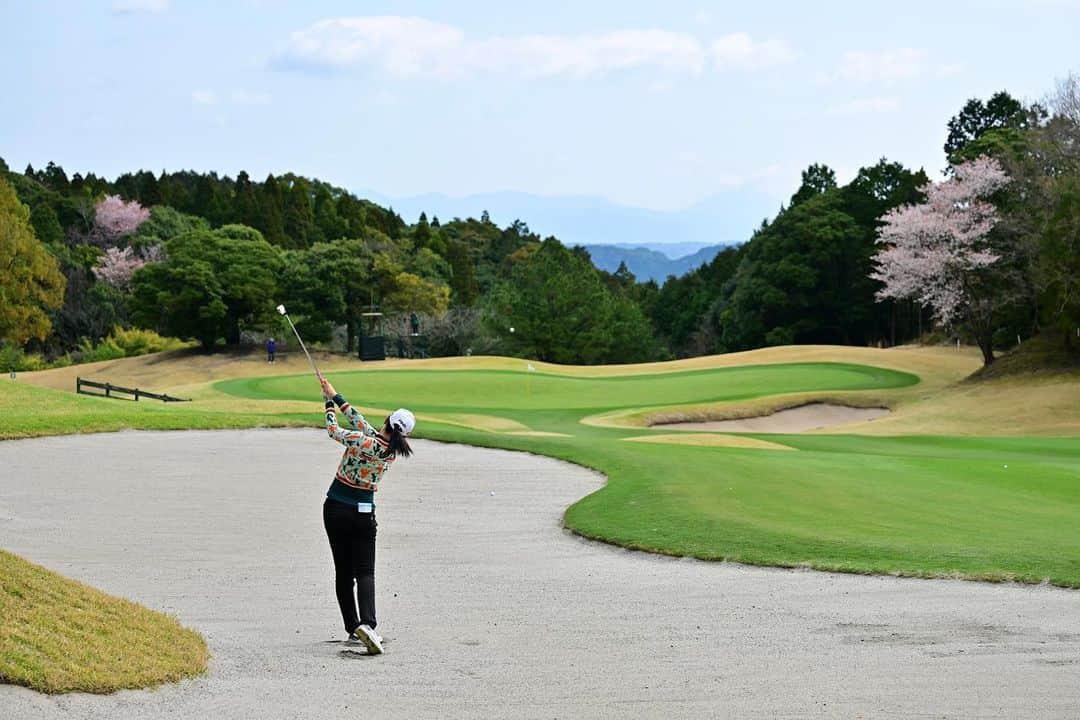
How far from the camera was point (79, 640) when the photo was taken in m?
9.50

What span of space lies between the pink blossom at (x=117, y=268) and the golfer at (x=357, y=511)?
9335 cm

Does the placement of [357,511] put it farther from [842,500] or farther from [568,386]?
[568,386]

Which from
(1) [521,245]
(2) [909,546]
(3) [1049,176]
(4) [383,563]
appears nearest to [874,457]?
(2) [909,546]

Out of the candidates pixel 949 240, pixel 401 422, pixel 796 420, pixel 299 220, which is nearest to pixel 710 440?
pixel 796 420

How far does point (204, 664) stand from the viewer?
33.1 ft

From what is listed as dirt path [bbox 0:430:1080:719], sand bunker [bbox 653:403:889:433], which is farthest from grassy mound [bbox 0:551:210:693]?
sand bunker [bbox 653:403:889:433]

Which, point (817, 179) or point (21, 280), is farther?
point (817, 179)

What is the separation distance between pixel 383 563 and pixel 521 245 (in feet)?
447

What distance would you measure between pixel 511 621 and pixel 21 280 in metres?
61.0

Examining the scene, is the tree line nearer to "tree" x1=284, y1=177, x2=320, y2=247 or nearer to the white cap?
"tree" x1=284, y1=177, x2=320, y2=247

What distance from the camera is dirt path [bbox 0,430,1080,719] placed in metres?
9.32

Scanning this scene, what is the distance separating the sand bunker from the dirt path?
21497 millimetres

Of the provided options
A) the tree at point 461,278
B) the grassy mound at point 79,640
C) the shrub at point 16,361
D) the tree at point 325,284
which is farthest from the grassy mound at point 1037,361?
the tree at point 461,278

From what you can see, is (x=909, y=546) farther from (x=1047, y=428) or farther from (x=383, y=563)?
(x=1047, y=428)
